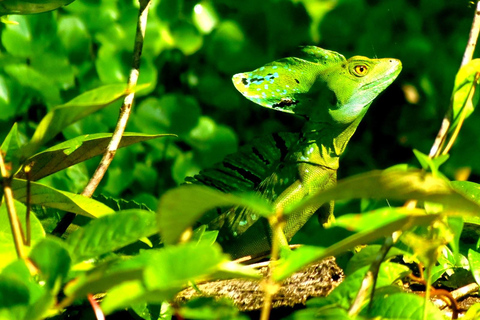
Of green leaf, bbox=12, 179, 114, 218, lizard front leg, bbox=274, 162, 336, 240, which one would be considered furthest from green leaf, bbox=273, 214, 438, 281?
lizard front leg, bbox=274, 162, 336, 240

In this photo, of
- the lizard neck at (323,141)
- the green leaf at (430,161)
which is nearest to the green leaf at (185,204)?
the green leaf at (430,161)

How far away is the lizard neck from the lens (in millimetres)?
1662

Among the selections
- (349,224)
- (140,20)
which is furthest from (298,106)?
(349,224)

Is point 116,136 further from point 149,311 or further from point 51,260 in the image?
A: point 51,260

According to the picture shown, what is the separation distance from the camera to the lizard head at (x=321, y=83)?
1.64 meters

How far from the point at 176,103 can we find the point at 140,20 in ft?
3.21

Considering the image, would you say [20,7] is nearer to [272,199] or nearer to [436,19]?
[272,199]

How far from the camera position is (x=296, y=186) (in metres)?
1.60

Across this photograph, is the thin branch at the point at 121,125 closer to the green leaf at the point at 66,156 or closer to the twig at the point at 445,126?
the green leaf at the point at 66,156

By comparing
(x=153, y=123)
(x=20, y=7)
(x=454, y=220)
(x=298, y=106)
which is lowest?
(x=153, y=123)

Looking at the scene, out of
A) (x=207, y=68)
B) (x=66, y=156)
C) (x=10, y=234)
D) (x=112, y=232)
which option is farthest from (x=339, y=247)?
(x=207, y=68)

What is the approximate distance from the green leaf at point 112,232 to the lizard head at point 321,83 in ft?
3.79

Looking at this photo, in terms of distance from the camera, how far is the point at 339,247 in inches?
17.9

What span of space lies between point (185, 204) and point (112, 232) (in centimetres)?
10
